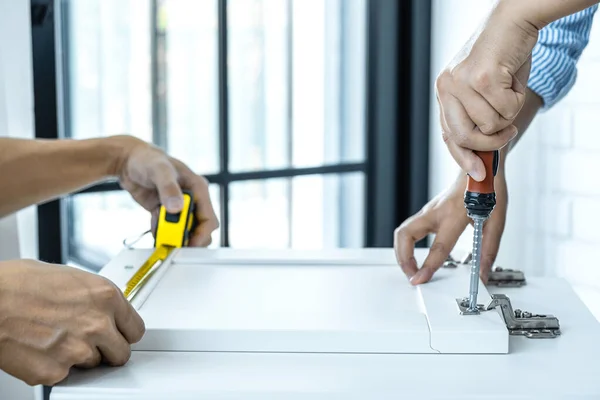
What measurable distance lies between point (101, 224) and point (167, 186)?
91cm

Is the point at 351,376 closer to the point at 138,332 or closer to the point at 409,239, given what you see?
the point at 138,332

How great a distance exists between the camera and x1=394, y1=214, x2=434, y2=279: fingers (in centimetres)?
91

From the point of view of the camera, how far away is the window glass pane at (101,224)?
1.92 metres

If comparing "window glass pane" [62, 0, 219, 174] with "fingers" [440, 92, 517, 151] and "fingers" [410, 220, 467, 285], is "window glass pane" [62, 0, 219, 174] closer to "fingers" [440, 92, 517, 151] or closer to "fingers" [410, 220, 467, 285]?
"fingers" [410, 220, 467, 285]

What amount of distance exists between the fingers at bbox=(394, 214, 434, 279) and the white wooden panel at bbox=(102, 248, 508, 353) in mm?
14

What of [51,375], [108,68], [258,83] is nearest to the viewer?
[51,375]

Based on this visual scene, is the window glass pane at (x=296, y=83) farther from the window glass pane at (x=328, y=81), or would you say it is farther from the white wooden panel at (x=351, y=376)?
the white wooden panel at (x=351, y=376)

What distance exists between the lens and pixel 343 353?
715 mm

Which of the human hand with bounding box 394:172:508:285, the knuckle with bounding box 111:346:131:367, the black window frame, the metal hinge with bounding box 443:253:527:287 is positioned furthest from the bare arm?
the black window frame

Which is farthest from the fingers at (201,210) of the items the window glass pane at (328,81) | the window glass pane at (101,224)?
the window glass pane at (328,81)

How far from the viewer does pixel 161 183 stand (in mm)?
1104

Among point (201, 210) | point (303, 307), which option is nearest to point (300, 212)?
point (201, 210)

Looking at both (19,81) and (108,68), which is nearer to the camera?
(19,81)

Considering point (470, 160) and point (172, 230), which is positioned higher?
point (470, 160)
